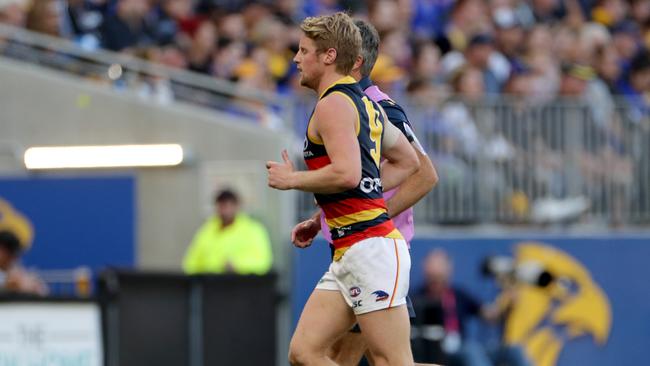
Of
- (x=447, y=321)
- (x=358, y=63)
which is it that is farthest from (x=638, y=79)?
(x=358, y=63)

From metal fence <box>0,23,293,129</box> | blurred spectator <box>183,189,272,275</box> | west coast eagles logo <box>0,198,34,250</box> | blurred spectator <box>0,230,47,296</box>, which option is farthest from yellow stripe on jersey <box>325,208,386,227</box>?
west coast eagles logo <box>0,198,34,250</box>

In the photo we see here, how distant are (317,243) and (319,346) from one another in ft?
23.0

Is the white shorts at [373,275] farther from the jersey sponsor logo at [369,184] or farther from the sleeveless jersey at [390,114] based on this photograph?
the sleeveless jersey at [390,114]

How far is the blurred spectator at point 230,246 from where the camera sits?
13.5m

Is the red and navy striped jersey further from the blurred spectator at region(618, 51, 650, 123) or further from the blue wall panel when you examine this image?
→ the blurred spectator at region(618, 51, 650, 123)

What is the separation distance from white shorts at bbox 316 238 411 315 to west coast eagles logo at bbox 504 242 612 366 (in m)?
7.63

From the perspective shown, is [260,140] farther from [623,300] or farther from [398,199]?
[398,199]

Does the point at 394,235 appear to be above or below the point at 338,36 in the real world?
below

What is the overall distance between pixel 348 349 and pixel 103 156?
24.2ft

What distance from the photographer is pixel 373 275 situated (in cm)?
702

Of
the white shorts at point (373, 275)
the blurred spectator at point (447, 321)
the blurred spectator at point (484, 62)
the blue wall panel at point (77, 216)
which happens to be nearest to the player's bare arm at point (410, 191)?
the white shorts at point (373, 275)

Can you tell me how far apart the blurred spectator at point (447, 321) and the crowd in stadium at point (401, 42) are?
5.87ft

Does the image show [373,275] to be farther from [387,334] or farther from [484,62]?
[484,62]

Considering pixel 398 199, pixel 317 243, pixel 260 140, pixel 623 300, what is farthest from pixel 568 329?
pixel 398 199
